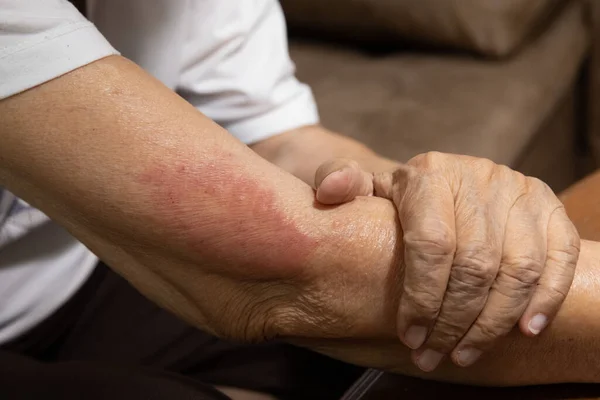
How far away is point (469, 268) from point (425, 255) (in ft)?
0.12

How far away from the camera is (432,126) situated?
144 cm

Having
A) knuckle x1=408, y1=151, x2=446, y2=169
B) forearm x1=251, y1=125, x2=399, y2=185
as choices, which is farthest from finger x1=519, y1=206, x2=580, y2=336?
forearm x1=251, y1=125, x2=399, y2=185

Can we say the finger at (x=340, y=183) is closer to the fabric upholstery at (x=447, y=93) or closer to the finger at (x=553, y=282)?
the finger at (x=553, y=282)

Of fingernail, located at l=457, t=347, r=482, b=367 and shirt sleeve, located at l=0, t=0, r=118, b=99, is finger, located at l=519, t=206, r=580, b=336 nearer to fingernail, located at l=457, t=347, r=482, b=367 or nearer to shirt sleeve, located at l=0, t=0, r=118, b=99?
fingernail, located at l=457, t=347, r=482, b=367

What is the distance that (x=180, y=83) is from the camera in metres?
0.89

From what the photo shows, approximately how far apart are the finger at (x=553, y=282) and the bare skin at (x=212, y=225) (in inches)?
1.4

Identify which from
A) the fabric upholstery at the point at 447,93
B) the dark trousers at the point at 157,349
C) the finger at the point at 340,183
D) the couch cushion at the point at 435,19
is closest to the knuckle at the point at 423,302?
the finger at the point at 340,183

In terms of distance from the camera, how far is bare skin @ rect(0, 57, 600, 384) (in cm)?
57

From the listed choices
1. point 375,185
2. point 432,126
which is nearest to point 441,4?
point 432,126

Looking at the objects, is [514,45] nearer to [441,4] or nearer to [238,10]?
[441,4]

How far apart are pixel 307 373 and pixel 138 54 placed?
0.44 meters

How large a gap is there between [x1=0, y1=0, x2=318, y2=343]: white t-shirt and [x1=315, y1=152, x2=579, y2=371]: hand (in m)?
0.30

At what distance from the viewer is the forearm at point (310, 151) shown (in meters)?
0.85

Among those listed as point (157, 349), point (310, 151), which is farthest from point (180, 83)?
point (157, 349)
